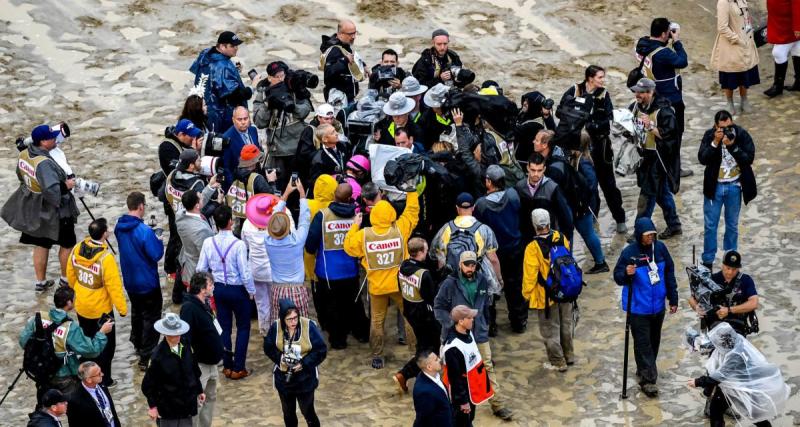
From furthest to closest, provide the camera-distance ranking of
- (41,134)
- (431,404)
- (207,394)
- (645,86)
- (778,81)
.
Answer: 1. (778,81)
2. (645,86)
3. (41,134)
4. (207,394)
5. (431,404)

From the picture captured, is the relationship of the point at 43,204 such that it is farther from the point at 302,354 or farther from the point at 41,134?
the point at 302,354

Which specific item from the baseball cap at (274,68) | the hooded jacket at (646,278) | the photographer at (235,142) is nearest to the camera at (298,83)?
the baseball cap at (274,68)

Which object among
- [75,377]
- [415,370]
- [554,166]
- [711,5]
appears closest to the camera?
[75,377]

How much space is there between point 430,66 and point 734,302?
5288 mm

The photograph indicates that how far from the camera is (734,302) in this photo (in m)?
11.2

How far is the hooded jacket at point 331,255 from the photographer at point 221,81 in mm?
2958

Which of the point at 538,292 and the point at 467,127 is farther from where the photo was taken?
the point at 467,127

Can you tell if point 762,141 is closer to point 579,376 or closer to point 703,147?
point 703,147

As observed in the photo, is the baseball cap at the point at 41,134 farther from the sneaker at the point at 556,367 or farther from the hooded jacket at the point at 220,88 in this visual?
the sneaker at the point at 556,367

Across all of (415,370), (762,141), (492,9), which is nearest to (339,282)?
(415,370)

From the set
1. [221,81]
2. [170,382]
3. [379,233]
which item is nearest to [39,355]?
[170,382]

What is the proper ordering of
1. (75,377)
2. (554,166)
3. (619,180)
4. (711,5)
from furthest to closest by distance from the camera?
1. (711,5)
2. (619,180)
3. (554,166)
4. (75,377)

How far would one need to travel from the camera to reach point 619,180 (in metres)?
15.9

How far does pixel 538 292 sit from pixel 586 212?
1777 millimetres
